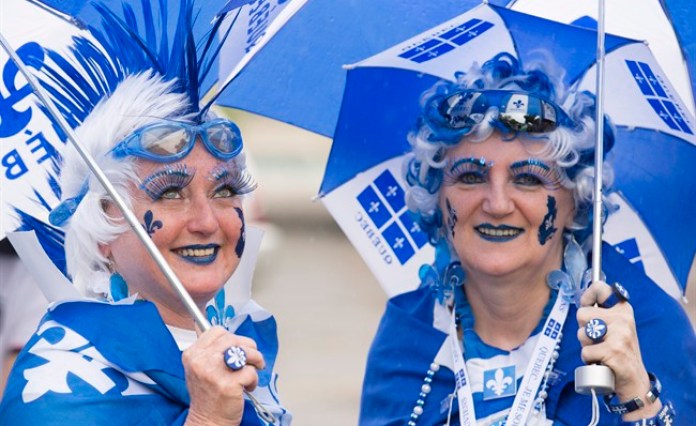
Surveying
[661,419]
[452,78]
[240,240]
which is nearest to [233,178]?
[240,240]

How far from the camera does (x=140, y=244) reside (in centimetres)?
441

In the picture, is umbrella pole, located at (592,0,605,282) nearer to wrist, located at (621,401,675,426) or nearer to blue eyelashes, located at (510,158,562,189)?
blue eyelashes, located at (510,158,562,189)

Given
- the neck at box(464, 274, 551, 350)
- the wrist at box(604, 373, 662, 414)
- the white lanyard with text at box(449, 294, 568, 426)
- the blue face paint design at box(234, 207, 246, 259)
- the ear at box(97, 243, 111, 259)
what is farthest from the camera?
the neck at box(464, 274, 551, 350)

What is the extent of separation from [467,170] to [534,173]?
0.71 feet

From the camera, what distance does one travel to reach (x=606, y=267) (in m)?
4.96

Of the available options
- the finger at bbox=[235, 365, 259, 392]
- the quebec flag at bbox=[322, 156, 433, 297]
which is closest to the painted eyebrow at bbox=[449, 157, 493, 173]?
the quebec flag at bbox=[322, 156, 433, 297]

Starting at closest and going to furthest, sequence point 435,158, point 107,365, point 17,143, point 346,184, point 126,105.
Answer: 1. point 107,365
2. point 126,105
3. point 17,143
4. point 435,158
5. point 346,184

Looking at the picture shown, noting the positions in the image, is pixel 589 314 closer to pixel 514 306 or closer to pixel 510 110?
pixel 514 306

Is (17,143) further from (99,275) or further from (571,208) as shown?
(571,208)

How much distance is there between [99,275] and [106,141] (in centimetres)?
38

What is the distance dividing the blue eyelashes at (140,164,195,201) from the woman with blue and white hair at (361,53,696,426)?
3.21 feet

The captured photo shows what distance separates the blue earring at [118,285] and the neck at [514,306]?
3.83 feet

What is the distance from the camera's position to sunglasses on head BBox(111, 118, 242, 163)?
4.41m

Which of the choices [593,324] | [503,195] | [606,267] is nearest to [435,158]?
[503,195]
